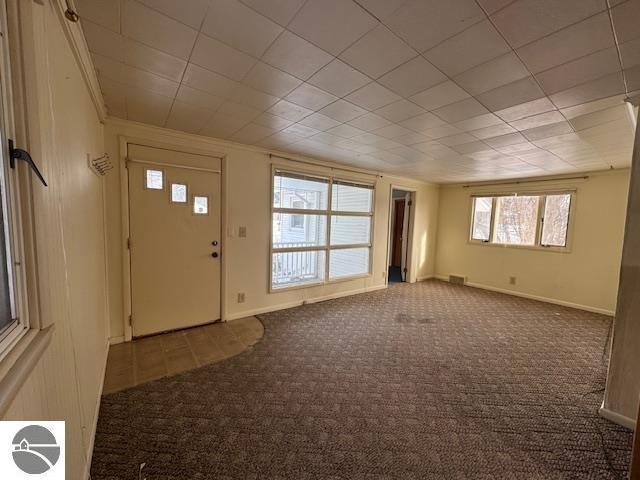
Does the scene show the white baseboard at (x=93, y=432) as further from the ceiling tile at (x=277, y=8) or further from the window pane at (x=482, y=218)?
the window pane at (x=482, y=218)

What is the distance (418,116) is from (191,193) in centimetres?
255

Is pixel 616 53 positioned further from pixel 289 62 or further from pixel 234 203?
pixel 234 203

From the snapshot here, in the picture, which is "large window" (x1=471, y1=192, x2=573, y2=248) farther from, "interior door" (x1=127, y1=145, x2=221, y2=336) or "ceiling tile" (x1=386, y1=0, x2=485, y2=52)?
"interior door" (x1=127, y1=145, x2=221, y2=336)

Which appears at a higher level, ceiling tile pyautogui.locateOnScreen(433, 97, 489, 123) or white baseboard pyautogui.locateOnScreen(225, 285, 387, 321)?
ceiling tile pyautogui.locateOnScreen(433, 97, 489, 123)

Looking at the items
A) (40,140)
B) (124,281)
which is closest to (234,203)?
(124,281)

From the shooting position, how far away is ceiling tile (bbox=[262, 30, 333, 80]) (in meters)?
1.49

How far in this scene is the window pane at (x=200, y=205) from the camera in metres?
3.22

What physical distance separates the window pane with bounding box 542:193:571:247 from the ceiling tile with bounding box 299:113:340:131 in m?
4.54

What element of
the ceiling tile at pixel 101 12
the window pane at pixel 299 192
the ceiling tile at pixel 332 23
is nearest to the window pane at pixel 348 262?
the window pane at pixel 299 192

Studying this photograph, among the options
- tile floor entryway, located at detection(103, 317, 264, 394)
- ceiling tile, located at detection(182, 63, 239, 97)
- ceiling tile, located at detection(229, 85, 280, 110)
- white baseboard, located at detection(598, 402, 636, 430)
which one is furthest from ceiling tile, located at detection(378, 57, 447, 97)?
tile floor entryway, located at detection(103, 317, 264, 394)

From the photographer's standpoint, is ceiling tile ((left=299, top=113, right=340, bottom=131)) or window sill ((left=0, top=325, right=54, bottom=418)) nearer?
window sill ((left=0, top=325, right=54, bottom=418))

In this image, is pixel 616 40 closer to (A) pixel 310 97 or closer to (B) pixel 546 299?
(A) pixel 310 97

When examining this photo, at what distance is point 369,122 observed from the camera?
102 inches

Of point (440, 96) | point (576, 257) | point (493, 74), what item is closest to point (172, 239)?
point (440, 96)
